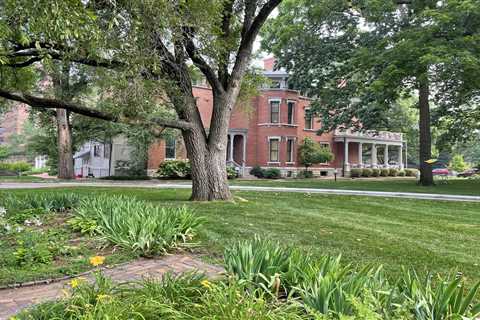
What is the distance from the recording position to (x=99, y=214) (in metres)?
6.01

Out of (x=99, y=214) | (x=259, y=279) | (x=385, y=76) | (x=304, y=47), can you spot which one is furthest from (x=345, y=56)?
(x=259, y=279)

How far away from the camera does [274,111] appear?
106 feet

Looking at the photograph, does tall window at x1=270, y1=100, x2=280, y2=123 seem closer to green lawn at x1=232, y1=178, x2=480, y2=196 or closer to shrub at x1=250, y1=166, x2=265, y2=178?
shrub at x1=250, y1=166, x2=265, y2=178

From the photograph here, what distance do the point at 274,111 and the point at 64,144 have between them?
16.7 m

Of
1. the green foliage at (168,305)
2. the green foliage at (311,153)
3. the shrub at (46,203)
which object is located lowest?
the green foliage at (168,305)

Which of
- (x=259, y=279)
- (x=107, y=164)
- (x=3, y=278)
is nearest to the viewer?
(x=259, y=279)

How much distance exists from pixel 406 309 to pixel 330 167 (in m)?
34.2

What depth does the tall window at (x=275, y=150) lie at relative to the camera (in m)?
32.2

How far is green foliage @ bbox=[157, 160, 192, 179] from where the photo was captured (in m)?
25.5

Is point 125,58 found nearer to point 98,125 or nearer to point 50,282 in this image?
point 50,282

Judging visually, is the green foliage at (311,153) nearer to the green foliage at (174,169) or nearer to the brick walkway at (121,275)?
the green foliage at (174,169)

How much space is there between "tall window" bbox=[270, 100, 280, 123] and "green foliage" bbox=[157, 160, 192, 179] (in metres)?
9.58

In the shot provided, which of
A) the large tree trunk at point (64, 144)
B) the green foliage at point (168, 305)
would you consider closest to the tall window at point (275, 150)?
the large tree trunk at point (64, 144)

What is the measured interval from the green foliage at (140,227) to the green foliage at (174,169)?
62.5ft
